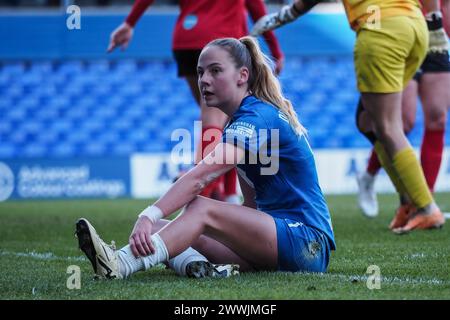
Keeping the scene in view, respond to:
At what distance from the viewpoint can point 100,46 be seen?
16.6m

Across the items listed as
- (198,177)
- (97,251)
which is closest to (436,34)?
(198,177)

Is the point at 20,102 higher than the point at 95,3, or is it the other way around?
the point at 95,3

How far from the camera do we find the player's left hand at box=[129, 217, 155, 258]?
362 centimetres

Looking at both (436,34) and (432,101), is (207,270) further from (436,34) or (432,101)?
(432,101)

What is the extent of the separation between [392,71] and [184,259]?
7.16 ft

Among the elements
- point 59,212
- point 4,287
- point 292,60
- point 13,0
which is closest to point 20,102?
point 13,0

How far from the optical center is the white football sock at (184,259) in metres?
4.00

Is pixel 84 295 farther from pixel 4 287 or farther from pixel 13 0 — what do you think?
pixel 13 0

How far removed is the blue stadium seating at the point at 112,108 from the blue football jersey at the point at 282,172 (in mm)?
12687

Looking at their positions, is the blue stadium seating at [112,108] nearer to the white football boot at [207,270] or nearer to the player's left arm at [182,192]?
the white football boot at [207,270]

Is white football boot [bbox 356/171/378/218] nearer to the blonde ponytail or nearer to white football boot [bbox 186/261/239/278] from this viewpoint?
the blonde ponytail

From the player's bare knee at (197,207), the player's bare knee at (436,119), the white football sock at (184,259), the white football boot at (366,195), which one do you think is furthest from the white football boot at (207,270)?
the white football boot at (366,195)

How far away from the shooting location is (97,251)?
144 inches

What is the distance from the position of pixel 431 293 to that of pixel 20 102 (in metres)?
14.7
